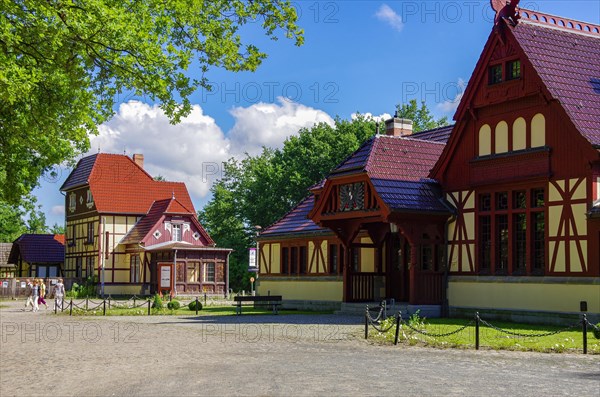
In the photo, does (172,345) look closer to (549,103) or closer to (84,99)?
(84,99)

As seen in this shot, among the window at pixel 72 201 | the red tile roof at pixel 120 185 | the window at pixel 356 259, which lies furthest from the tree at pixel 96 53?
the window at pixel 72 201

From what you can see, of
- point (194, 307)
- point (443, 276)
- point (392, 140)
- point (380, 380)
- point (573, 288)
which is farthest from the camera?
point (194, 307)

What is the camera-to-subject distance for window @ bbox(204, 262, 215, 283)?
194 feet

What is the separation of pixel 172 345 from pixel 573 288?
12.2 m

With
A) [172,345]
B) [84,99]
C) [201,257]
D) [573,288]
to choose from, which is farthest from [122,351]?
[201,257]

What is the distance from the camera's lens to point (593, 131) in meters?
25.3

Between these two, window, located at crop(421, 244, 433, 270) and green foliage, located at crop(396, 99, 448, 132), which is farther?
green foliage, located at crop(396, 99, 448, 132)

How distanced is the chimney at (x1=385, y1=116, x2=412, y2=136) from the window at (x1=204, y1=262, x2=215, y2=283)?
22.9 meters

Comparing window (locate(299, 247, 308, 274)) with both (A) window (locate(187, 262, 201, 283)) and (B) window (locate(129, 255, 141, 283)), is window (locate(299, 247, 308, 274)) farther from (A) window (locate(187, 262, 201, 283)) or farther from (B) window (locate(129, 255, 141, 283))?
(B) window (locate(129, 255, 141, 283))

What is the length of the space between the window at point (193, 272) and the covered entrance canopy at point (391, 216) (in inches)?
1021

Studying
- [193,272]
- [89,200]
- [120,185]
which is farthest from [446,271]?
[89,200]

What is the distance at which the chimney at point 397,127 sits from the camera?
132ft

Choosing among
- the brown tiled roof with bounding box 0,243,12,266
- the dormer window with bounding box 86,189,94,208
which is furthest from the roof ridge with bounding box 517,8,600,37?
the brown tiled roof with bounding box 0,243,12,266

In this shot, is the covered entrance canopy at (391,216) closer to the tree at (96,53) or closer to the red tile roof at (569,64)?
the red tile roof at (569,64)
